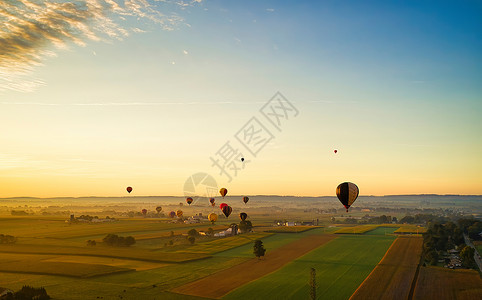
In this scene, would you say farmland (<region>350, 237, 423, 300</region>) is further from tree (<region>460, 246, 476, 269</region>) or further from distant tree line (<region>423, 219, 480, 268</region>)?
tree (<region>460, 246, 476, 269</region>)

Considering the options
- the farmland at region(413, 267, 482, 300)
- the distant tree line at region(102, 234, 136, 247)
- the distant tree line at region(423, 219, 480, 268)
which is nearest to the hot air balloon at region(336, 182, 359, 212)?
the farmland at region(413, 267, 482, 300)

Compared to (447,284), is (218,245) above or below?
above

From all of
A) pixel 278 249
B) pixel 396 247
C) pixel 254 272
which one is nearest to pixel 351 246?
pixel 396 247

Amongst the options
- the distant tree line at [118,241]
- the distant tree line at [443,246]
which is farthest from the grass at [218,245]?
the distant tree line at [443,246]

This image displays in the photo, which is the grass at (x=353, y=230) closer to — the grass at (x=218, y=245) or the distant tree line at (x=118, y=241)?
the grass at (x=218, y=245)

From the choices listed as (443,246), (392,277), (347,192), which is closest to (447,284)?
(392,277)

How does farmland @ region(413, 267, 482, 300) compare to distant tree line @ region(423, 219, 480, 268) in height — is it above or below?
below

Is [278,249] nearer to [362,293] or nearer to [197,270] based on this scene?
[197,270]

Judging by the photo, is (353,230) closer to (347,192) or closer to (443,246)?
(443,246)
